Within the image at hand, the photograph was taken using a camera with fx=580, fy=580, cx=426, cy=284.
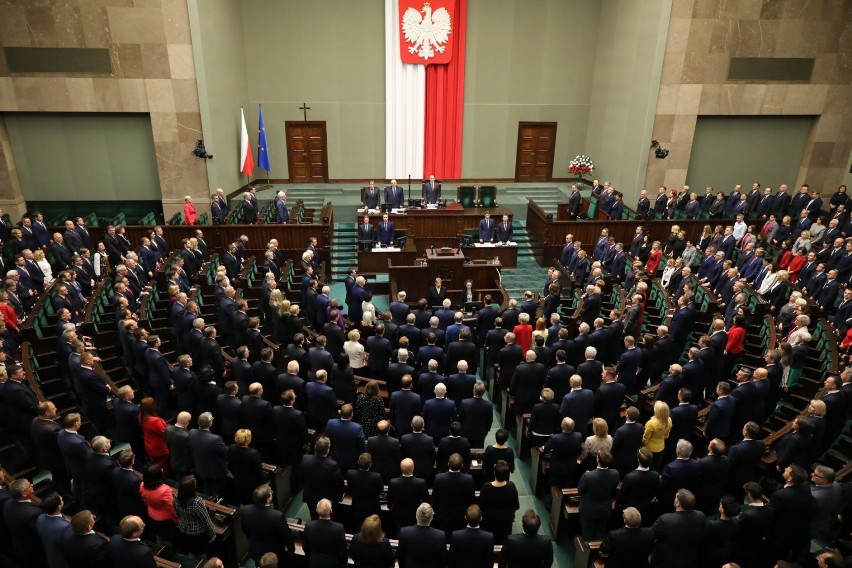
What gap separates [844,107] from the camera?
50.2 ft

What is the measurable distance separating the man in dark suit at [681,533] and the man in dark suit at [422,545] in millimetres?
1635

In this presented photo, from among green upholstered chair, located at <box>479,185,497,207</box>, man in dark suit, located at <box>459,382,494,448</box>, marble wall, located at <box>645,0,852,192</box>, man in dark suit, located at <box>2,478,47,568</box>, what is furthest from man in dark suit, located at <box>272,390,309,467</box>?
marble wall, located at <box>645,0,852,192</box>

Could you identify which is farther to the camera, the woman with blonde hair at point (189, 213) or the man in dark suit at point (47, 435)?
the woman with blonde hair at point (189, 213)

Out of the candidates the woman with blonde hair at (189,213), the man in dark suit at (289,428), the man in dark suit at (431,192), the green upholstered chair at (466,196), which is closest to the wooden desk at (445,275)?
the man in dark suit at (431,192)

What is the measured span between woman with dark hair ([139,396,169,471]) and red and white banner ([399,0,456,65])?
14.1 metres

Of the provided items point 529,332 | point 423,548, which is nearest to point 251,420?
point 423,548

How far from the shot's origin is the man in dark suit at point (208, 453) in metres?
5.15

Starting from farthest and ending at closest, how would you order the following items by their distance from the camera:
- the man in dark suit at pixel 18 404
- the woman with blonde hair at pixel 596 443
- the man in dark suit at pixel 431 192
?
the man in dark suit at pixel 431 192, the man in dark suit at pixel 18 404, the woman with blonde hair at pixel 596 443

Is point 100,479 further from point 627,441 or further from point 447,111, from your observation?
point 447,111

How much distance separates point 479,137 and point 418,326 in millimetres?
11245

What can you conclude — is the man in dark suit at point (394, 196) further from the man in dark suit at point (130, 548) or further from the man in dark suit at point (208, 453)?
the man in dark suit at point (130, 548)

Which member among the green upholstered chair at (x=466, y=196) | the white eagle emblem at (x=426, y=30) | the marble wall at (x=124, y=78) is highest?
the white eagle emblem at (x=426, y=30)

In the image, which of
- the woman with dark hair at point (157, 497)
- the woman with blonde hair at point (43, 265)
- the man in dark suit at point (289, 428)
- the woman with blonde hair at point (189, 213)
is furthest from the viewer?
the woman with blonde hair at point (189, 213)

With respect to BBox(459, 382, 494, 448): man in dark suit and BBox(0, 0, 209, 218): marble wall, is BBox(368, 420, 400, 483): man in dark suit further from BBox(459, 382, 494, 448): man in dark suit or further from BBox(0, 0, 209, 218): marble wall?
BBox(0, 0, 209, 218): marble wall
